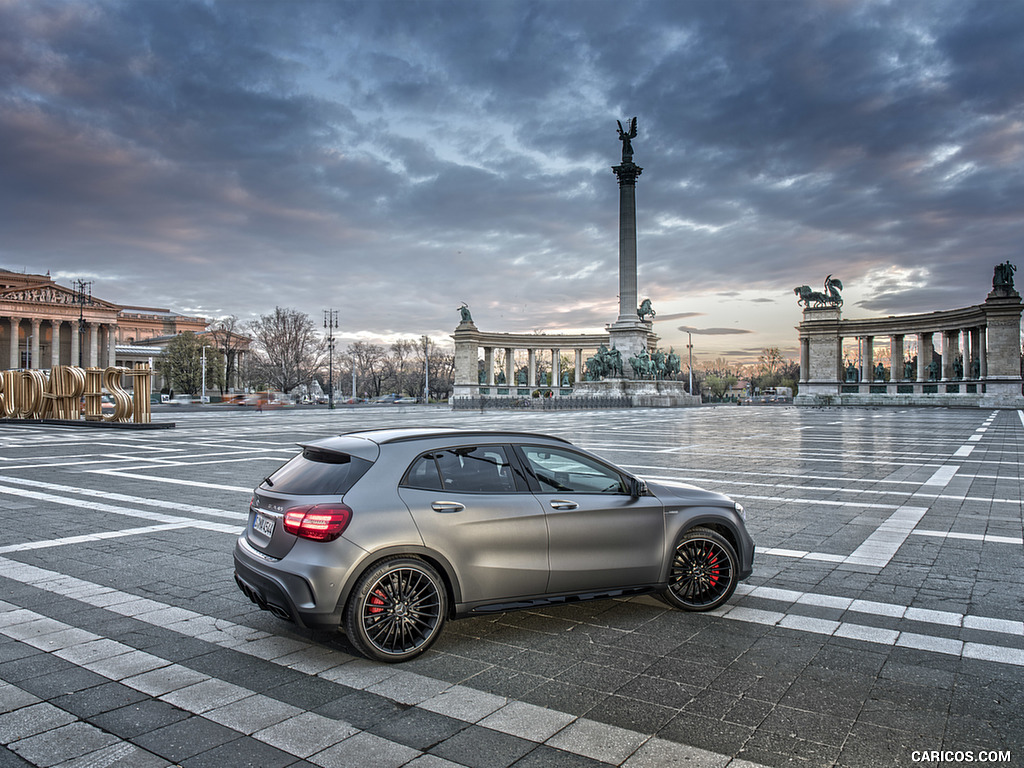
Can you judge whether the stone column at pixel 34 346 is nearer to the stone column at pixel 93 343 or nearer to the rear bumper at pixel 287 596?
the stone column at pixel 93 343

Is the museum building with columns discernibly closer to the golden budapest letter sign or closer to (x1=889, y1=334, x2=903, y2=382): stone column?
the golden budapest letter sign

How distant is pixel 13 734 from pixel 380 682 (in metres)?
1.89

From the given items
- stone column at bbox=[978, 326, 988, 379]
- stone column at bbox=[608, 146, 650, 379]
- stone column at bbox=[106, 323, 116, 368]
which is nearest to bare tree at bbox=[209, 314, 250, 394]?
stone column at bbox=[106, 323, 116, 368]

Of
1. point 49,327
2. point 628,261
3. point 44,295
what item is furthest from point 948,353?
point 49,327

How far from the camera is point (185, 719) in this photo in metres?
3.63

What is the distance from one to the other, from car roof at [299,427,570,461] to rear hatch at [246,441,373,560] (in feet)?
0.15

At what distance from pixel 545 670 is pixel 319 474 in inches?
80.3

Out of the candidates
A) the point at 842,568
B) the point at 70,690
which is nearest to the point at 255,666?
the point at 70,690

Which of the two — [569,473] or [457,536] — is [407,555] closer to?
[457,536]

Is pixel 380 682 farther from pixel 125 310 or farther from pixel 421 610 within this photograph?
pixel 125 310

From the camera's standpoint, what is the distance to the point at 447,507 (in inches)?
180

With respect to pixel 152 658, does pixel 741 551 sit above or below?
above

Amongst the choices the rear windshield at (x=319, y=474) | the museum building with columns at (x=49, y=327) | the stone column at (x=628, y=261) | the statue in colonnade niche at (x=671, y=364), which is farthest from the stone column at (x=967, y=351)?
the museum building with columns at (x=49, y=327)

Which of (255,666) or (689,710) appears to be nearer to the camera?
(689,710)
